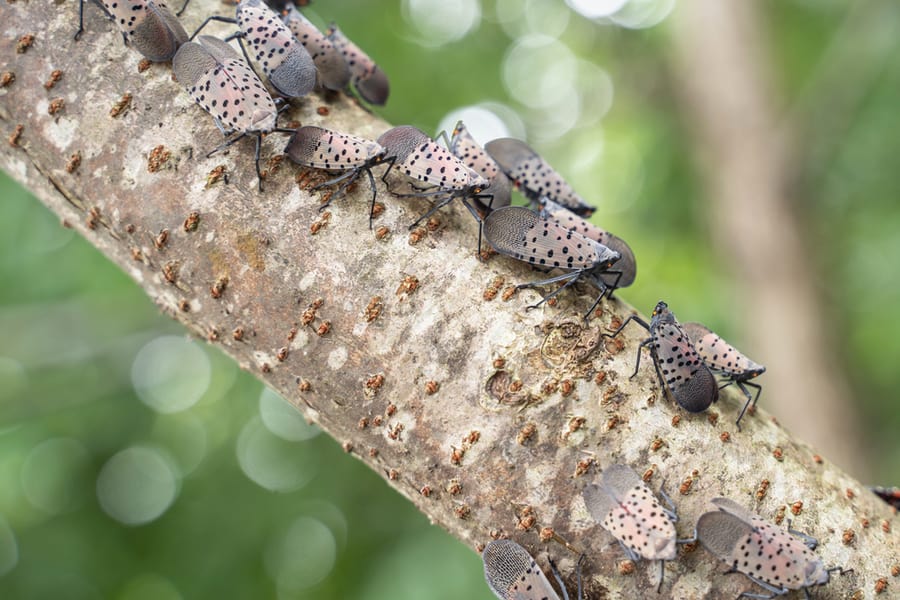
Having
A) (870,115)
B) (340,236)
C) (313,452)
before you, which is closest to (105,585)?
(313,452)

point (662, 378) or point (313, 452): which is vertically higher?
point (662, 378)

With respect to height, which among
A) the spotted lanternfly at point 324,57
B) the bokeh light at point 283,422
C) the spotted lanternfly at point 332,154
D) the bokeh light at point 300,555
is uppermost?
the spotted lanternfly at point 324,57

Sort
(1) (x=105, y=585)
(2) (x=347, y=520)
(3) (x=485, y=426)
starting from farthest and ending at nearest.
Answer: (2) (x=347, y=520)
(1) (x=105, y=585)
(3) (x=485, y=426)

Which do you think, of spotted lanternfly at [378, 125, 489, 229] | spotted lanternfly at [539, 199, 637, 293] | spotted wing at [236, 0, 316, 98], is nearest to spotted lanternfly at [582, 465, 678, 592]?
spotted lanternfly at [539, 199, 637, 293]

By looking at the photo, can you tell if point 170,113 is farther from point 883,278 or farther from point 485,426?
point 883,278

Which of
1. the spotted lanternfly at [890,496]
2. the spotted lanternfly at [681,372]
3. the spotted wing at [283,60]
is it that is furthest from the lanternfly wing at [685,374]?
the spotted wing at [283,60]

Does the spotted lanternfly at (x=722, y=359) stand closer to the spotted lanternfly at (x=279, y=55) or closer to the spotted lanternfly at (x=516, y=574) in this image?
the spotted lanternfly at (x=516, y=574)
